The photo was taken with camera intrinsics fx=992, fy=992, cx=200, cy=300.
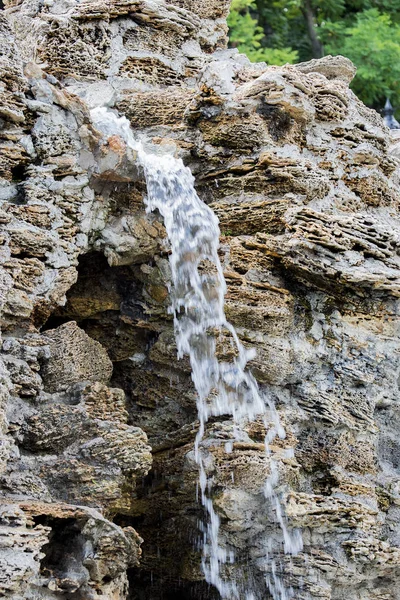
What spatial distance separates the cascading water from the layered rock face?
107 mm

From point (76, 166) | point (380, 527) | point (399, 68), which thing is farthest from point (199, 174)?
point (399, 68)

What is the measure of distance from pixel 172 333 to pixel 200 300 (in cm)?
46

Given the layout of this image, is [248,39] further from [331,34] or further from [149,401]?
[149,401]

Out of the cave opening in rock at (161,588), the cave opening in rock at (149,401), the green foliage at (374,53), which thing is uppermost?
the green foliage at (374,53)

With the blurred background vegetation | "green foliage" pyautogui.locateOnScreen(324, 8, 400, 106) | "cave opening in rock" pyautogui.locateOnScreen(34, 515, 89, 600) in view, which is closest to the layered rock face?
"cave opening in rock" pyautogui.locateOnScreen(34, 515, 89, 600)

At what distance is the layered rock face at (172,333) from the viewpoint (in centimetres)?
749

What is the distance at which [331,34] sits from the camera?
18.0m

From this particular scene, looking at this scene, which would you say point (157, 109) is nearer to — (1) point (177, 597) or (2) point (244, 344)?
(2) point (244, 344)

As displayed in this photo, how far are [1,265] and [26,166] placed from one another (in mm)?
1089

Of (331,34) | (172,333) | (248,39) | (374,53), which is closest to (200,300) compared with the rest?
(172,333)

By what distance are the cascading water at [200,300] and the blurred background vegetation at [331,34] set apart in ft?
26.4

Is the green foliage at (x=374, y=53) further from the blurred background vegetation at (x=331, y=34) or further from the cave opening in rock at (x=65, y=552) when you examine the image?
the cave opening in rock at (x=65, y=552)

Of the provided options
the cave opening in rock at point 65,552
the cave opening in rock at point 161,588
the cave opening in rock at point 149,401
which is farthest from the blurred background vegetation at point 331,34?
the cave opening in rock at point 65,552

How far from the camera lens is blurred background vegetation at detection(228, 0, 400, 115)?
1658cm
